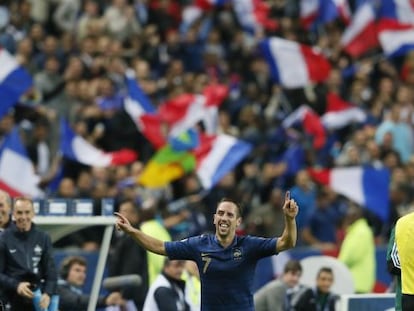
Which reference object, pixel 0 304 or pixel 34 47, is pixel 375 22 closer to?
pixel 34 47

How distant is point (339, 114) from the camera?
2508 centimetres

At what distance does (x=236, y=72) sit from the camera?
2620 centimetres

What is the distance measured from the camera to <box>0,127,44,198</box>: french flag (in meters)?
20.1

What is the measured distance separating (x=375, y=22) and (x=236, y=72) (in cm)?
268

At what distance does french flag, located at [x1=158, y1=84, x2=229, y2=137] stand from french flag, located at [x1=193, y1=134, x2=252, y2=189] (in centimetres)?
54

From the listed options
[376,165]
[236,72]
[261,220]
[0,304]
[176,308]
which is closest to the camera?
[0,304]

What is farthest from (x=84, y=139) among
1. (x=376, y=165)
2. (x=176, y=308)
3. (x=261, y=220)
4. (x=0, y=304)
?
(x=0, y=304)

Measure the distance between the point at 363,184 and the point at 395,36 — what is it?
199 inches

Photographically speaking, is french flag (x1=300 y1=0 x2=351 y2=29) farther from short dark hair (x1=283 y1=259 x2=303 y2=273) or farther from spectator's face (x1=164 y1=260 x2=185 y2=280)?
spectator's face (x1=164 y1=260 x2=185 y2=280)

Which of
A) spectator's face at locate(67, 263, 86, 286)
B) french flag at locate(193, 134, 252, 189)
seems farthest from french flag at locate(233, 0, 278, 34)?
spectator's face at locate(67, 263, 86, 286)

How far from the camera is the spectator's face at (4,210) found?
15491mm

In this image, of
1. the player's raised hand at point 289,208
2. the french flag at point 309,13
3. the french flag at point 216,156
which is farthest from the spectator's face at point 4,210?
the french flag at point 309,13

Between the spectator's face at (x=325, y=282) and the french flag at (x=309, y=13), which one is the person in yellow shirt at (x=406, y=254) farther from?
the french flag at (x=309, y=13)

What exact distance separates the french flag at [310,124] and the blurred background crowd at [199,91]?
0.33 feet
